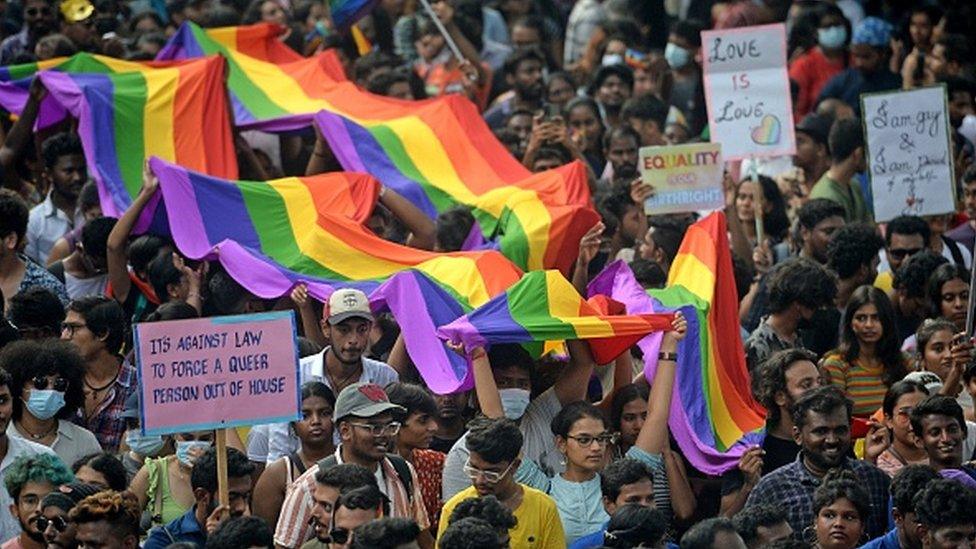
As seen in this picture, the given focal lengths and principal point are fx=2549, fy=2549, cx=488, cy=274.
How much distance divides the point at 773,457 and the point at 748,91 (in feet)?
14.0

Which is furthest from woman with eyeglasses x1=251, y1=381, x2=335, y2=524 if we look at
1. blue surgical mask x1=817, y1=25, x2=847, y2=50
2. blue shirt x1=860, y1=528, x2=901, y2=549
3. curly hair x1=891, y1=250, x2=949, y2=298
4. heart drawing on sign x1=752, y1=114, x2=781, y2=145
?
blue surgical mask x1=817, y1=25, x2=847, y2=50

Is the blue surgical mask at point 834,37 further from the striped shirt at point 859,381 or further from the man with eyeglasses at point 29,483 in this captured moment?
the man with eyeglasses at point 29,483

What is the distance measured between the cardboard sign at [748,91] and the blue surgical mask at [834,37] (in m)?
3.90

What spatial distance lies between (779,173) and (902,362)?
14.1ft

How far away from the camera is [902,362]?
496 inches

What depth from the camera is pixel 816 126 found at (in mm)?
17062

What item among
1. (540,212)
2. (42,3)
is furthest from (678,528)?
(42,3)

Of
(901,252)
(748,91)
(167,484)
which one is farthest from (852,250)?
(167,484)

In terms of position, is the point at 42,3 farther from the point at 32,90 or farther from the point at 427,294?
the point at 427,294

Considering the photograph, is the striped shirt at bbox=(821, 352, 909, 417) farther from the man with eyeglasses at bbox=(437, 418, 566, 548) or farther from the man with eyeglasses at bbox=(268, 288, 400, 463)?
the man with eyeglasses at bbox=(437, 418, 566, 548)

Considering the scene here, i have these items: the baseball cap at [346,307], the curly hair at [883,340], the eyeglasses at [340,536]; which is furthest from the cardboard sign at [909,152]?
the eyeglasses at [340,536]

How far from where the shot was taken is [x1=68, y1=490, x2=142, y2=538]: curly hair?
31.4 ft

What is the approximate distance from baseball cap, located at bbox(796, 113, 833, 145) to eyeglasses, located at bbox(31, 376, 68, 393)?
270 inches

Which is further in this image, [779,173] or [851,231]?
[779,173]
